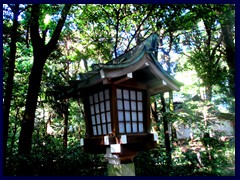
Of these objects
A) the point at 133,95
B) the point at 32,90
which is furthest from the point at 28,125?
the point at 133,95

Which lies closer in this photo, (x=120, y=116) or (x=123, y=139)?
(x=123, y=139)


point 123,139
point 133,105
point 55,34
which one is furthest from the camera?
point 55,34

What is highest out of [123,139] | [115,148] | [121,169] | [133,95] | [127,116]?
[133,95]

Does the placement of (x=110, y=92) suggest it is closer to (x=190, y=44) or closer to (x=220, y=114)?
(x=220, y=114)

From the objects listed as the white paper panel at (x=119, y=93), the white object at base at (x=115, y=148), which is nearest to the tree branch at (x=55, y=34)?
the white paper panel at (x=119, y=93)

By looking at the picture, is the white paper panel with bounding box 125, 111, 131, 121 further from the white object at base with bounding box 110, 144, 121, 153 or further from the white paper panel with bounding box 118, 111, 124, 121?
the white object at base with bounding box 110, 144, 121, 153

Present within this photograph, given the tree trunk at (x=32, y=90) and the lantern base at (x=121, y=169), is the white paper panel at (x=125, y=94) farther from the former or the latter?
the tree trunk at (x=32, y=90)

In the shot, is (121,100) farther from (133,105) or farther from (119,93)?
(133,105)

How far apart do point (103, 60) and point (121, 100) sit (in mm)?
2713

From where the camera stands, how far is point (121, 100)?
3.02 m

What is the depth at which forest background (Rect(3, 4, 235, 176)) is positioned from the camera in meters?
3.45

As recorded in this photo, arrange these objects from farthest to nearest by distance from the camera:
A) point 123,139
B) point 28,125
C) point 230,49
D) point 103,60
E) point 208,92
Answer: point 103,60 < point 208,92 < point 230,49 < point 28,125 < point 123,139

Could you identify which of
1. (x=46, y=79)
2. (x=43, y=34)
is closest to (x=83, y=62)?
(x=46, y=79)

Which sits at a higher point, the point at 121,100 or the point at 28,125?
the point at 121,100
